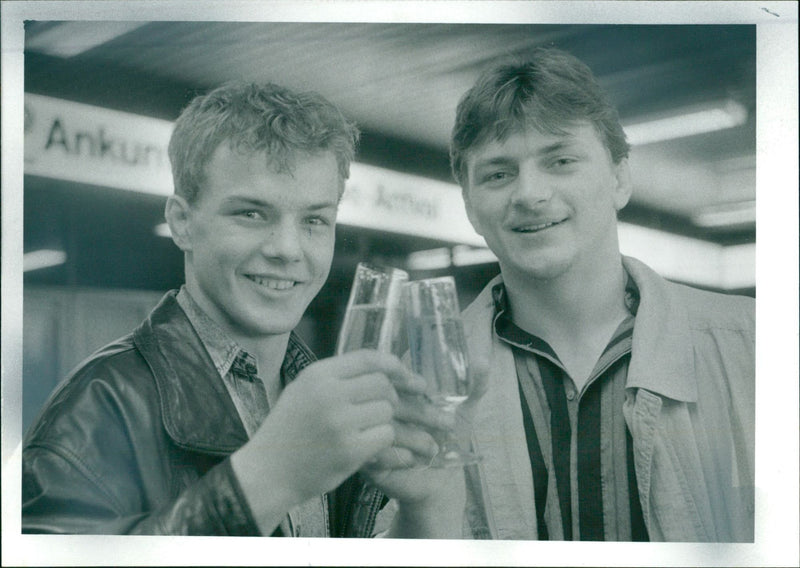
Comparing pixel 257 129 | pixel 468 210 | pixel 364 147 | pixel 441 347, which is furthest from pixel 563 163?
pixel 257 129

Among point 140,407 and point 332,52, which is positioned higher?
point 332,52

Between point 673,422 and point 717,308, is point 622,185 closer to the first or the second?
point 717,308

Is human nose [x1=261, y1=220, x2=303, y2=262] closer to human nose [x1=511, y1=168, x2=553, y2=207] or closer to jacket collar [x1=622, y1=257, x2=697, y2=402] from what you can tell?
human nose [x1=511, y1=168, x2=553, y2=207]

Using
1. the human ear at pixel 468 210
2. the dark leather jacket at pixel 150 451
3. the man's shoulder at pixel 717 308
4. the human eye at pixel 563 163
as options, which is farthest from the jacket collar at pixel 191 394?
the man's shoulder at pixel 717 308

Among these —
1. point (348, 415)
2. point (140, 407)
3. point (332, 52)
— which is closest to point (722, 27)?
point (332, 52)

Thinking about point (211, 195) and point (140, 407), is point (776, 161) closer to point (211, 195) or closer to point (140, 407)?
point (211, 195)

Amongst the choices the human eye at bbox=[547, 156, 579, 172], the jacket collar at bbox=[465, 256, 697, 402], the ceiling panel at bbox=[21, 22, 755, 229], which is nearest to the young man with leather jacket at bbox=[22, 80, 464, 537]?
the ceiling panel at bbox=[21, 22, 755, 229]

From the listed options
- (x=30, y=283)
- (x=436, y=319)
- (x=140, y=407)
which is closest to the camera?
(x=436, y=319)
